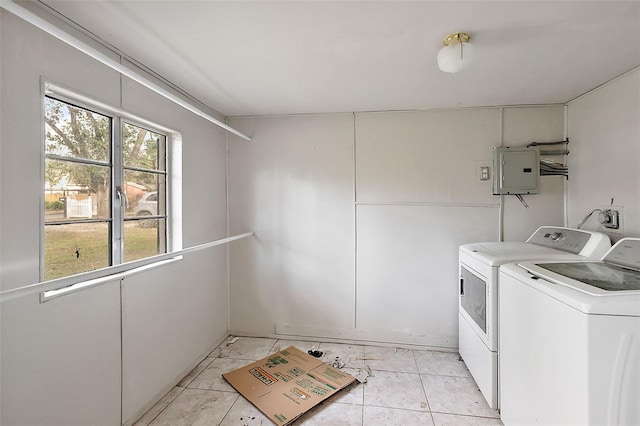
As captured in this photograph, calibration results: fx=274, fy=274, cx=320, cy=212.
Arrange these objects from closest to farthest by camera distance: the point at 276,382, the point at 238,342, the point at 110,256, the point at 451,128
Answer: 1. the point at 110,256
2. the point at 276,382
3. the point at 451,128
4. the point at 238,342

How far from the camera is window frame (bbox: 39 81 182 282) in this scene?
1267mm

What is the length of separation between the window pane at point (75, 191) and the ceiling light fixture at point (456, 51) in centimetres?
208

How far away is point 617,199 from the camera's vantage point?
196cm

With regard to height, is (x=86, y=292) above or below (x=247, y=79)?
below

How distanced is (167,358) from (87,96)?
5.93ft

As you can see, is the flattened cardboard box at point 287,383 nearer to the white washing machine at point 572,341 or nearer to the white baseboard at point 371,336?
the white baseboard at point 371,336

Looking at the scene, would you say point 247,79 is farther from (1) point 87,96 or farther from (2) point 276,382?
(2) point 276,382

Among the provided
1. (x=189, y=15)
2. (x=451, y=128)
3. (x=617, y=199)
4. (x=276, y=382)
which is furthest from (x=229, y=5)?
(x=617, y=199)

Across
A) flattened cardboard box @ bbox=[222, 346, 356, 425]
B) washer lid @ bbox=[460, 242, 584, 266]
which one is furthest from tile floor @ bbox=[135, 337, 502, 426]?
washer lid @ bbox=[460, 242, 584, 266]

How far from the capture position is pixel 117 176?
1706 mm

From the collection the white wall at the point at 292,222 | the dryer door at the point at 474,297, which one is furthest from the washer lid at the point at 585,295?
the white wall at the point at 292,222

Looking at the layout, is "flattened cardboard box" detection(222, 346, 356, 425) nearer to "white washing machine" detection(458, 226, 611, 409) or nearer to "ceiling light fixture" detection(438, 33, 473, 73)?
"white washing machine" detection(458, 226, 611, 409)

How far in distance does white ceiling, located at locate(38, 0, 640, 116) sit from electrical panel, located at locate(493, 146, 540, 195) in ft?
1.52

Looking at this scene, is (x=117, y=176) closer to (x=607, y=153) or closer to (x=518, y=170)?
→ (x=518, y=170)
